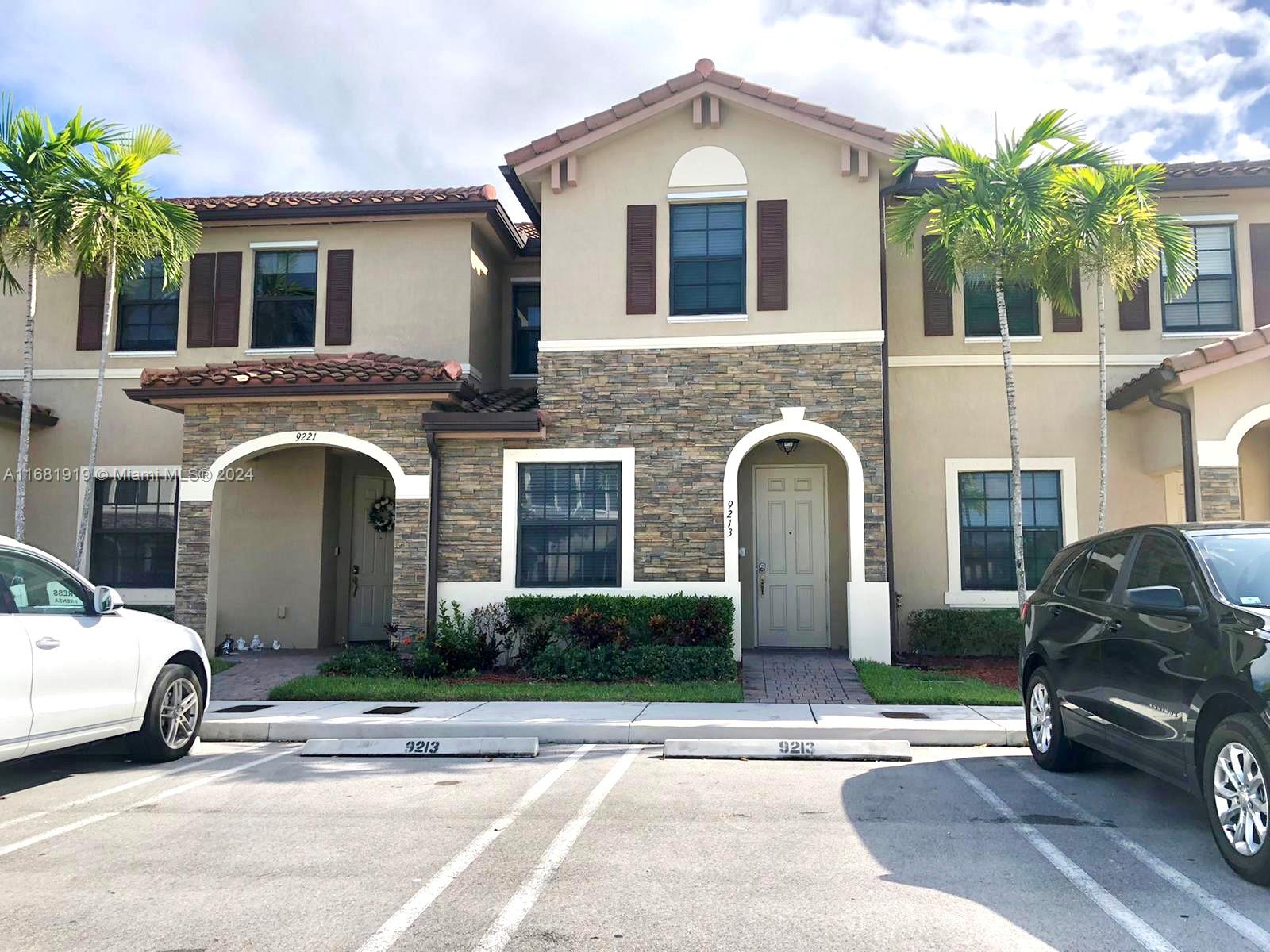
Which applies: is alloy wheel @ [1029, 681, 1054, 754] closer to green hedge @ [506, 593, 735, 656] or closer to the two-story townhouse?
green hedge @ [506, 593, 735, 656]

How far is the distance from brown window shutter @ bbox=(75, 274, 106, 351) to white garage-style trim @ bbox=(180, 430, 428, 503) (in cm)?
386

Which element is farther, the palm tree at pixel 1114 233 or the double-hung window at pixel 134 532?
the double-hung window at pixel 134 532

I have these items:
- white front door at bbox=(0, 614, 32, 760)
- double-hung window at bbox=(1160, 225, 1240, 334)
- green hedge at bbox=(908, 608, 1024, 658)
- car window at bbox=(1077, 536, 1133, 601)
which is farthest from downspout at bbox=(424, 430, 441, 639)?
double-hung window at bbox=(1160, 225, 1240, 334)

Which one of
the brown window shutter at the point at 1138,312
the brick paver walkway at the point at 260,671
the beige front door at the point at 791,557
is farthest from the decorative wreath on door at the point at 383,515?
the brown window shutter at the point at 1138,312

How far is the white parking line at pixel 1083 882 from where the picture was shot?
13.8ft

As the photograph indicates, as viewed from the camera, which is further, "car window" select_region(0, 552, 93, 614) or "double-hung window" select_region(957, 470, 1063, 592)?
"double-hung window" select_region(957, 470, 1063, 592)

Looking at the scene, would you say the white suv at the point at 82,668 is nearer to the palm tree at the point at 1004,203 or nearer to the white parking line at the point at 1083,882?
the white parking line at the point at 1083,882

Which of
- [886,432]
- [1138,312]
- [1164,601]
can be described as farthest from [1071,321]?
[1164,601]

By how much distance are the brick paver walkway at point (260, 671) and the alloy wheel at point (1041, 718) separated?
7.65 metres

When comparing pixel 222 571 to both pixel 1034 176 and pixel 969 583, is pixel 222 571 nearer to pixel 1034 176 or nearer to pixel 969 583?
pixel 969 583

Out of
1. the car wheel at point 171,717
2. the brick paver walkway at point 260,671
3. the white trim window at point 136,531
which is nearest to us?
the car wheel at point 171,717

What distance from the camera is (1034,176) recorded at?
11516mm

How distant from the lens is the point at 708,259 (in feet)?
43.8

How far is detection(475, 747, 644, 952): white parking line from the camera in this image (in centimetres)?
420
